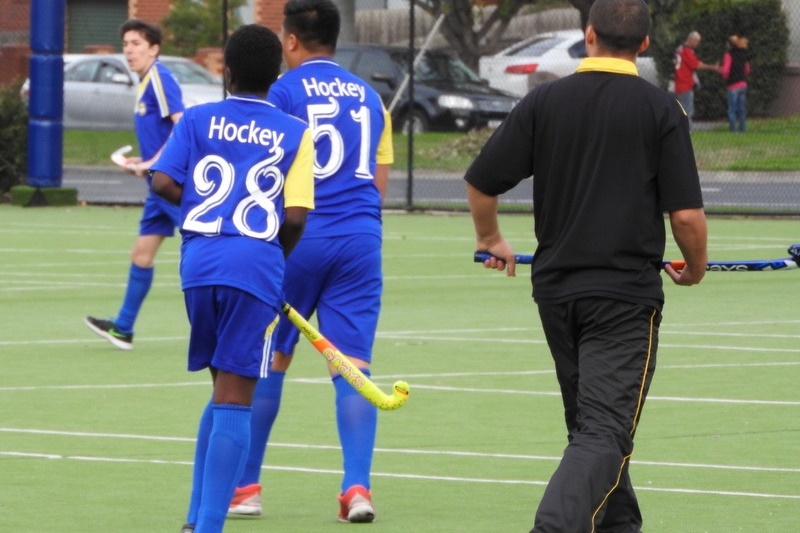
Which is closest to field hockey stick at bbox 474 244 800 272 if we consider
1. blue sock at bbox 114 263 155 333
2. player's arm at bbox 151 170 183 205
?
player's arm at bbox 151 170 183 205

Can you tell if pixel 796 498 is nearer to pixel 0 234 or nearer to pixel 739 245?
pixel 739 245

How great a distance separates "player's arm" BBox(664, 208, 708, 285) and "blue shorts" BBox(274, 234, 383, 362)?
5.09ft

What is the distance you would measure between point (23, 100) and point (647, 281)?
66.3 feet

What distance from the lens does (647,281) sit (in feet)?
19.2

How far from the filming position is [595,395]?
18.9 ft

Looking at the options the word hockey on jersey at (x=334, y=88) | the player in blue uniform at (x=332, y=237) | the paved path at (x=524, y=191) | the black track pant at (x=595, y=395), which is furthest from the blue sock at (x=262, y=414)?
the paved path at (x=524, y=191)

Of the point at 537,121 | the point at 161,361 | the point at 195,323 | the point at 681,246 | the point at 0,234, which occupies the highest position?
the point at 537,121

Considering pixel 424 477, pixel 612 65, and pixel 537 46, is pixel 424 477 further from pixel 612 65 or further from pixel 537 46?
pixel 537 46

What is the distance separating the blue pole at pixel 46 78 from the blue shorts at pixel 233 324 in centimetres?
1765

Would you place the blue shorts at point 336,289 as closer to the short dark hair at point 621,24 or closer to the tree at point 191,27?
the short dark hair at point 621,24

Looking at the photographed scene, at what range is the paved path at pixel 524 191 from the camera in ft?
78.4

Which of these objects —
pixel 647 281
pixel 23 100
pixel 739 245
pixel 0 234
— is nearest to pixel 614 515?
pixel 647 281

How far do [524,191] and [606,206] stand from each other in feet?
67.2

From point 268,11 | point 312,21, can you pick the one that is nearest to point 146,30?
point 312,21
